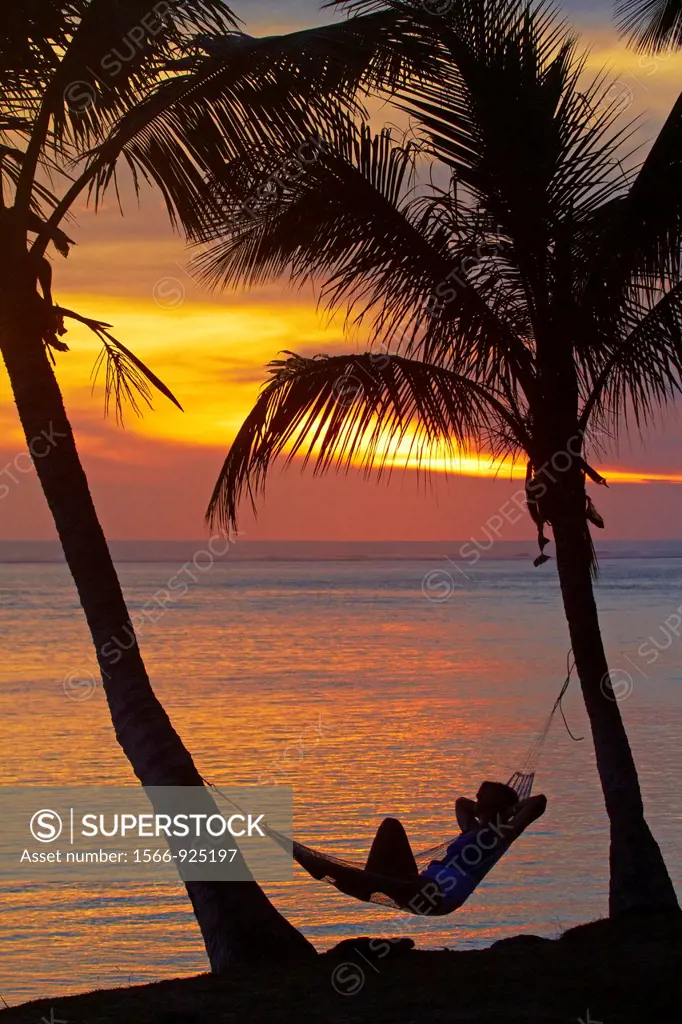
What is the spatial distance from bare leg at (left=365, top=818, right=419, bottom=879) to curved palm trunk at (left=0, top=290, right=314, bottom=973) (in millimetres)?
720

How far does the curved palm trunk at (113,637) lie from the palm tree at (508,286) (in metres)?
1.45

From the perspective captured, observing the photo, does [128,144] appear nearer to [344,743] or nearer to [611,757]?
[611,757]

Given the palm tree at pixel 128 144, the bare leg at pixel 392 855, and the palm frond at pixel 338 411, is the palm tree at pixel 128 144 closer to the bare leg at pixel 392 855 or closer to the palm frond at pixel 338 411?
the bare leg at pixel 392 855

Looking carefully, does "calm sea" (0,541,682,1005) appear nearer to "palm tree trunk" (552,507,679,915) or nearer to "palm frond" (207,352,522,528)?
"palm tree trunk" (552,507,679,915)

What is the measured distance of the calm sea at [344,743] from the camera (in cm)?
891

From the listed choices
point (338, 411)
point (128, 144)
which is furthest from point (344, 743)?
point (128, 144)

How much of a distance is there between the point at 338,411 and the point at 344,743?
904 centimetres

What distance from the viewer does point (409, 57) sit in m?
6.48

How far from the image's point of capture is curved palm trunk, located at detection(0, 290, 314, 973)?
6.09 m

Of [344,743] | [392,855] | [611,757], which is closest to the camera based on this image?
[392,855]

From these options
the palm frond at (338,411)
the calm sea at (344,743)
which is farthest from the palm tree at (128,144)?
the calm sea at (344,743)

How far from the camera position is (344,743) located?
16.1 metres

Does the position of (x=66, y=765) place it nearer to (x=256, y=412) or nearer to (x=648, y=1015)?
(x=256, y=412)

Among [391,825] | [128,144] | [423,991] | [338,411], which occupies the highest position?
[128,144]
